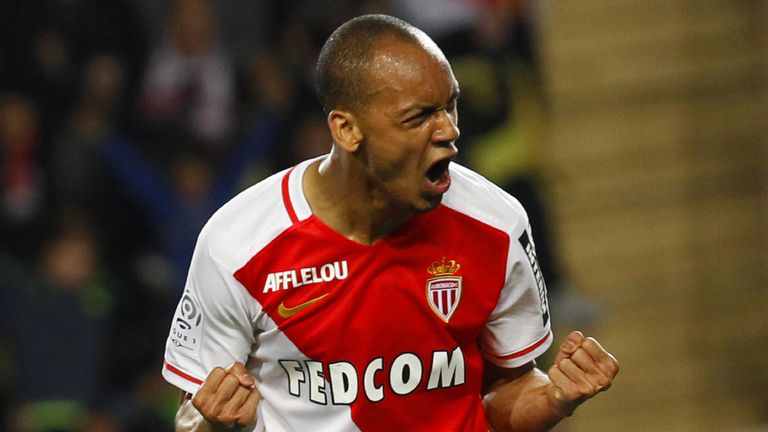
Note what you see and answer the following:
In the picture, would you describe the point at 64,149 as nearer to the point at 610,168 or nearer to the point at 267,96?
the point at 267,96

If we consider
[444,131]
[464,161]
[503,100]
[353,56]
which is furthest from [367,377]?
[503,100]

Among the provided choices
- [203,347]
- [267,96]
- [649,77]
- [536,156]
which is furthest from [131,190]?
[649,77]

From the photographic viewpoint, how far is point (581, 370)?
10.6 ft

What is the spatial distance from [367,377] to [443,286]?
27 centimetres

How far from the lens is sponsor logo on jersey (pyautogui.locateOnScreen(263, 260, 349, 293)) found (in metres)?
3.28

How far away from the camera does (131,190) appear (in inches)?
245

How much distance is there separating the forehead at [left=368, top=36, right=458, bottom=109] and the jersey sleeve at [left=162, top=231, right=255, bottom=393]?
0.56m

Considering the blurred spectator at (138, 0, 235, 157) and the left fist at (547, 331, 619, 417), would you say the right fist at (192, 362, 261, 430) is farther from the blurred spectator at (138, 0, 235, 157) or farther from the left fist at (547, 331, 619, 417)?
the blurred spectator at (138, 0, 235, 157)

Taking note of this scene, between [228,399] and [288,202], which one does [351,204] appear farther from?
[228,399]

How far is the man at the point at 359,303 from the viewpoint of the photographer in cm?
322

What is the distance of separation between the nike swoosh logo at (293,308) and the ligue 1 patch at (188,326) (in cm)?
19

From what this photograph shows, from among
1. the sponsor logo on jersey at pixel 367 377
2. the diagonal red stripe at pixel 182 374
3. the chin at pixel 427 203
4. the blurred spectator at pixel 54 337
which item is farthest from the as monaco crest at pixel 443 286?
the blurred spectator at pixel 54 337

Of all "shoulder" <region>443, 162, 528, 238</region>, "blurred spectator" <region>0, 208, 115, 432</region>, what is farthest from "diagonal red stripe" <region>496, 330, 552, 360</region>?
"blurred spectator" <region>0, 208, 115, 432</region>

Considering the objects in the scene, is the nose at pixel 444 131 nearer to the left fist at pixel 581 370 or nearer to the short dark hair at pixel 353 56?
the short dark hair at pixel 353 56
